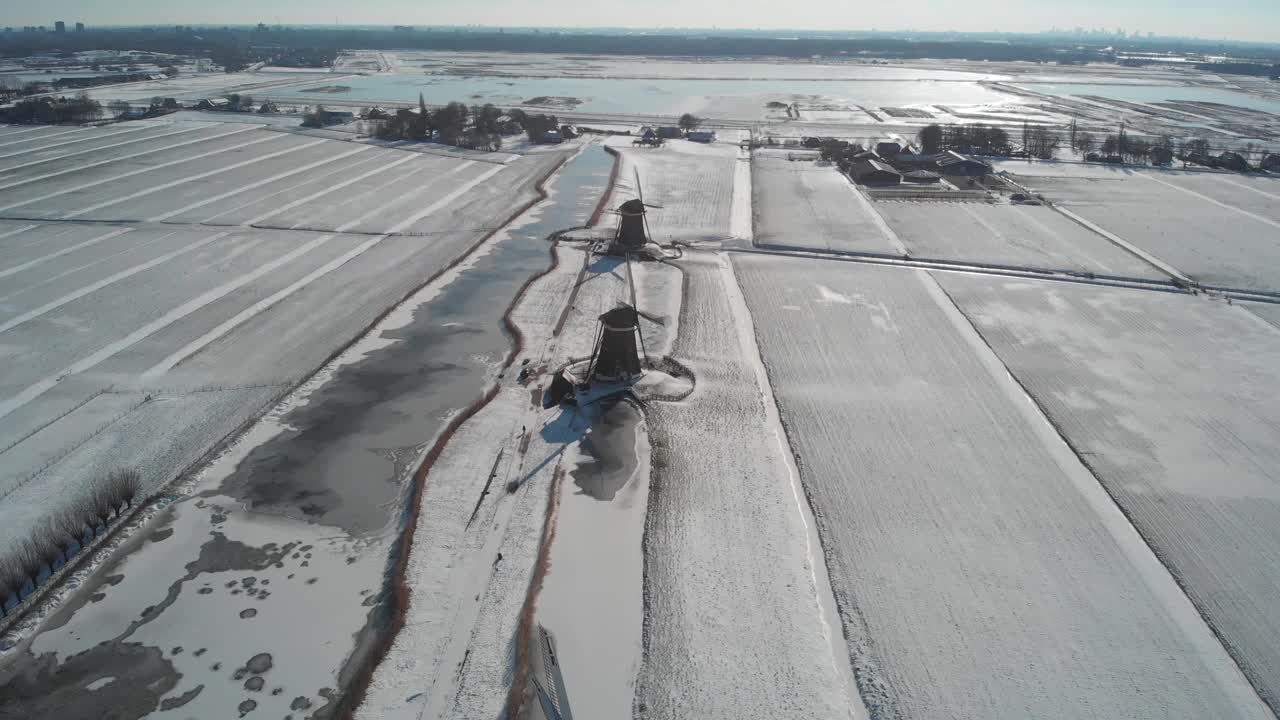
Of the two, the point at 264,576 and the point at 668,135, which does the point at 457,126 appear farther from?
the point at 264,576

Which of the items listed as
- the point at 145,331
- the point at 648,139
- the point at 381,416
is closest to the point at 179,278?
the point at 145,331

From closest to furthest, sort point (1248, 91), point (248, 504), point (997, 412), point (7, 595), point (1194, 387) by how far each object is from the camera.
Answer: point (7, 595) < point (248, 504) < point (997, 412) < point (1194, 387) < point (1248, 91)

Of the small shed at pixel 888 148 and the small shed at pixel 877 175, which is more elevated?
the small shed at pixel 888 148

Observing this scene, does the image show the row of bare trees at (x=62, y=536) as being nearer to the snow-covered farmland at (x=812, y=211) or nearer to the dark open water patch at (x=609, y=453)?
the dark open water patch at (x=609, y=453)

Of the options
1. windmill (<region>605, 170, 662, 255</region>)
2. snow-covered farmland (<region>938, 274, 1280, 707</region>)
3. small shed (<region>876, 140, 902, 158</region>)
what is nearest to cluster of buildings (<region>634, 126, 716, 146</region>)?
small shed (<region>876, 140, 902, 158</region>)

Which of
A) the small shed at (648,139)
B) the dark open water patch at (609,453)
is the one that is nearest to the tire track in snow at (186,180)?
the small shed at (648,139)

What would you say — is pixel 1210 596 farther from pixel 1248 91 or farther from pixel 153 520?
pixel 1248 91

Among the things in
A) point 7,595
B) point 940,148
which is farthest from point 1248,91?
point 7,595

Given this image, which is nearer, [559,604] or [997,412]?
[559,604]
